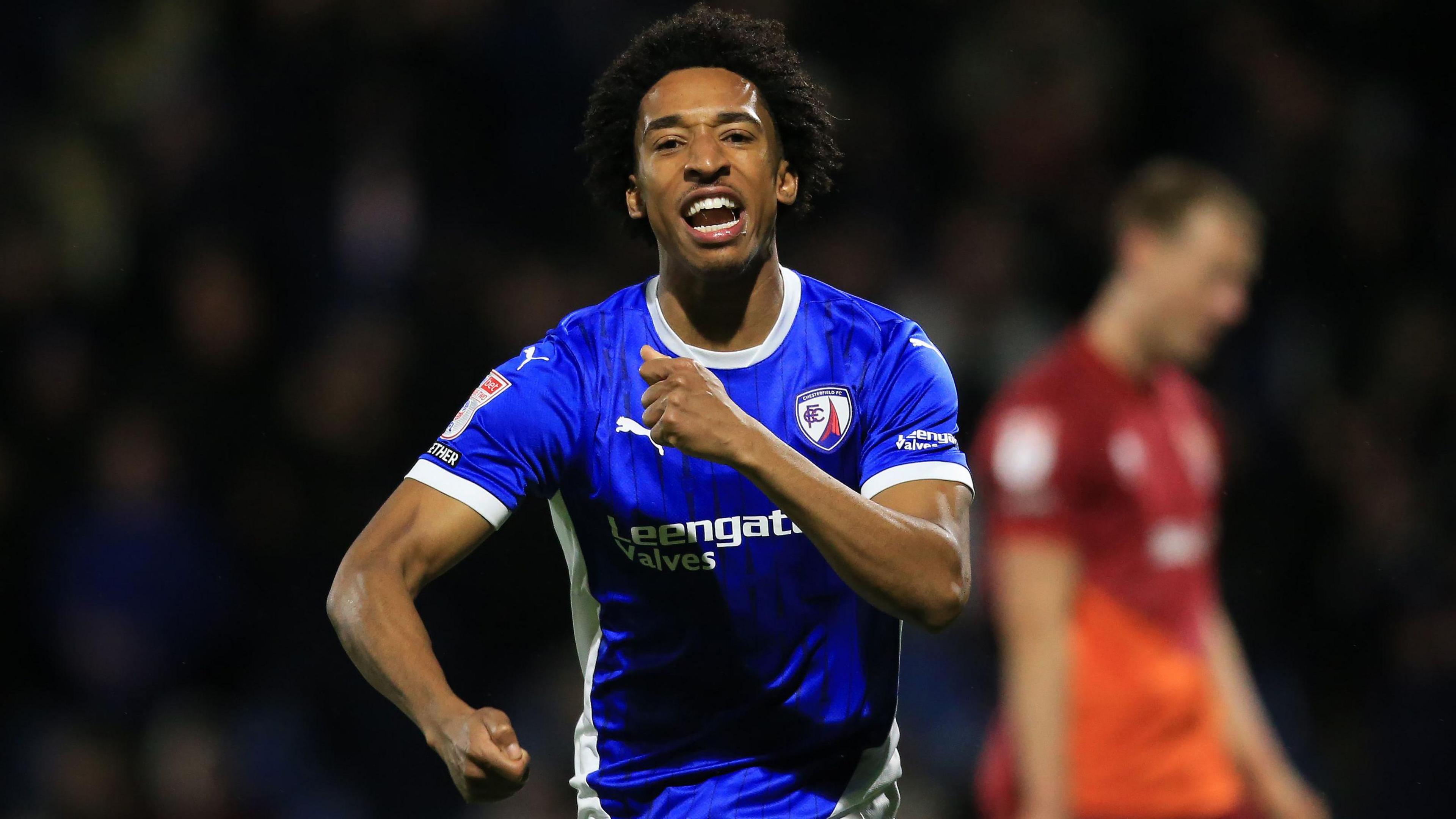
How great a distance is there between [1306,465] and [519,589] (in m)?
3.37

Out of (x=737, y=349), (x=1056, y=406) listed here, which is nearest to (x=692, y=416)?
(x=737, y=349)

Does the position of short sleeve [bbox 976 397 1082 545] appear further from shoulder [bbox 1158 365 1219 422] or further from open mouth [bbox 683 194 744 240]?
open mouth [bbox 683 194 744 240]

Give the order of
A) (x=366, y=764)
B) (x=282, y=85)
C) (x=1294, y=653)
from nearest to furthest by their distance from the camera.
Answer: (x=366, y=764)
(x=1294, y=653)
(x=282, y=85)

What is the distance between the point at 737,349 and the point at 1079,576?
174 cm

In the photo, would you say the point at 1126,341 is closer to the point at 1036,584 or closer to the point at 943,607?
the point at 1036,584

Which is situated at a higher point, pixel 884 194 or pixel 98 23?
pixel 98 23

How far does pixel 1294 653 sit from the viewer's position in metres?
6.64

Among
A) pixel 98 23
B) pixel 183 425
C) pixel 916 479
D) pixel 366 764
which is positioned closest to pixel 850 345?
pixel 916 479

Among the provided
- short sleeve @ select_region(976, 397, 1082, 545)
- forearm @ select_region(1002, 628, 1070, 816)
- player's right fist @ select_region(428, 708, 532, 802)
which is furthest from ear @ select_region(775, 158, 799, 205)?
forearm @ select_region(1002, 628, 1070, 816)

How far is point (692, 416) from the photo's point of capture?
8.08 ft

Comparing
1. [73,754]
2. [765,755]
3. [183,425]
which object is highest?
[183,425]

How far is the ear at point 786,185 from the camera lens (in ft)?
10.4

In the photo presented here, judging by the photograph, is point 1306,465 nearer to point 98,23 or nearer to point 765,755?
point 765,755

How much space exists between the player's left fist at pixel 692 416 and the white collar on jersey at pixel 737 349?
0.39 m
